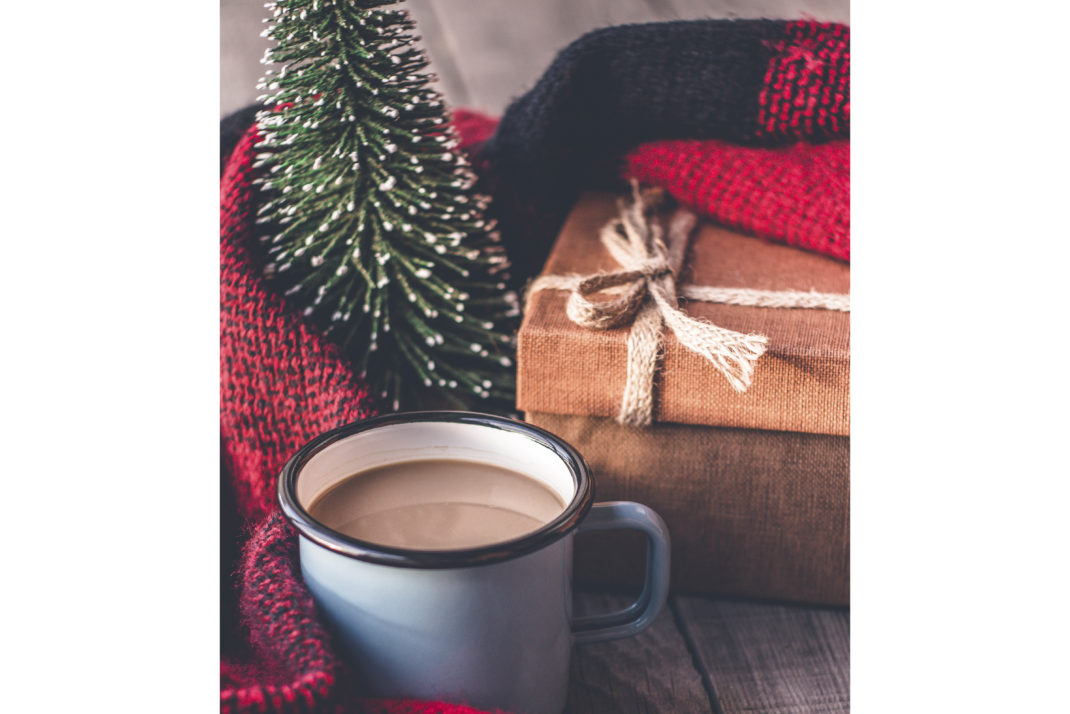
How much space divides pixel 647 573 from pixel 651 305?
0.14m

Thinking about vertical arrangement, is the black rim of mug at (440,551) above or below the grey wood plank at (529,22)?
below

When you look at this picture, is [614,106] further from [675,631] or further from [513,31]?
[675,631]

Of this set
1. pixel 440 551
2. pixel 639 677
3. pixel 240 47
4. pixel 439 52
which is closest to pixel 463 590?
pixel 440 551

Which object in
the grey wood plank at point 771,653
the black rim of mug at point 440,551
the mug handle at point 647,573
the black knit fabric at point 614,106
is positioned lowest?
the grey wood plank at point 771,653

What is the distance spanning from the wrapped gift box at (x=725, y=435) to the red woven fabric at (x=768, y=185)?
32 mm

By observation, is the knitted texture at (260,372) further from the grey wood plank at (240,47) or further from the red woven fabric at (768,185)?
the red woven fabric at (768,185)

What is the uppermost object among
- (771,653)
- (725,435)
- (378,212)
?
(378,212)

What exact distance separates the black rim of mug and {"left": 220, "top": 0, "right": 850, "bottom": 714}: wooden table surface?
0.43 feet

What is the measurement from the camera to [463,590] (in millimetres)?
329

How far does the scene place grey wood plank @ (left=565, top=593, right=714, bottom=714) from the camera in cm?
43

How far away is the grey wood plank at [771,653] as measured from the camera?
1.43ft

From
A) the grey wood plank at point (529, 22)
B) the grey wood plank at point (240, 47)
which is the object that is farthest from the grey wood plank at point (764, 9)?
the grey wood plank at point (240, 47)

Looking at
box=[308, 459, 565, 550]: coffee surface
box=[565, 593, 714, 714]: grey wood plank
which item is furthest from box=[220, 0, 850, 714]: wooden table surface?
box=[308, 459, 565, 550]: coffee surface

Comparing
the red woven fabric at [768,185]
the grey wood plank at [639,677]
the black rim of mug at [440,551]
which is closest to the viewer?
the black rim of mug at [440,551]
